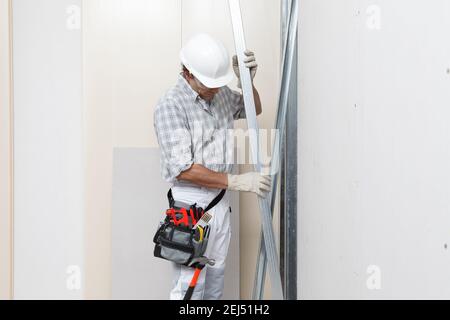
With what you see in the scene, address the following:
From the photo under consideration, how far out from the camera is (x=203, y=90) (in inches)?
78.4

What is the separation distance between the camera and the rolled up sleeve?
189 centimetres

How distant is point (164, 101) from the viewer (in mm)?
1925

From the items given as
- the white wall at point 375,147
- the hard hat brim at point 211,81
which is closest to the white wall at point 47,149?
the hard hat brim at point 211,81

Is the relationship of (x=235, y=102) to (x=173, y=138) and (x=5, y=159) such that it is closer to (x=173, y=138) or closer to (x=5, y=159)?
(x=173, y=138)

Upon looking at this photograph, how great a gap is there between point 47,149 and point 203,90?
2.91 feet

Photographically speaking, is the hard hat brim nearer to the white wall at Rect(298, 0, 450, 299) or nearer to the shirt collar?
the shirt collar

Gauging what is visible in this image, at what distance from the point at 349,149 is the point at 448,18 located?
622 millimetres

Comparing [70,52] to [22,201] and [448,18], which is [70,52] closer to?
[22,201]

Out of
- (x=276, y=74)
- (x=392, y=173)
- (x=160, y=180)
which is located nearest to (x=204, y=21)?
(x=276, y=74)

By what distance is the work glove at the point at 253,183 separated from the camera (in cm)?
192

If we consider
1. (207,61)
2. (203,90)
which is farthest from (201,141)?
(207,61)

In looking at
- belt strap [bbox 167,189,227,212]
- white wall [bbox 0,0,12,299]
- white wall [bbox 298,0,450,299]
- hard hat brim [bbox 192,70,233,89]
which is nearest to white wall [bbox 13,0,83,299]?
white wall [bbox 0,0,12,299]

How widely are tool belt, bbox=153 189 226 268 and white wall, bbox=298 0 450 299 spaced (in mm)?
413

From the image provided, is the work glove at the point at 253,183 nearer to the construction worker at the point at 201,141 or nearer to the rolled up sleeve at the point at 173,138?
the construction worker at the point at 201,141
